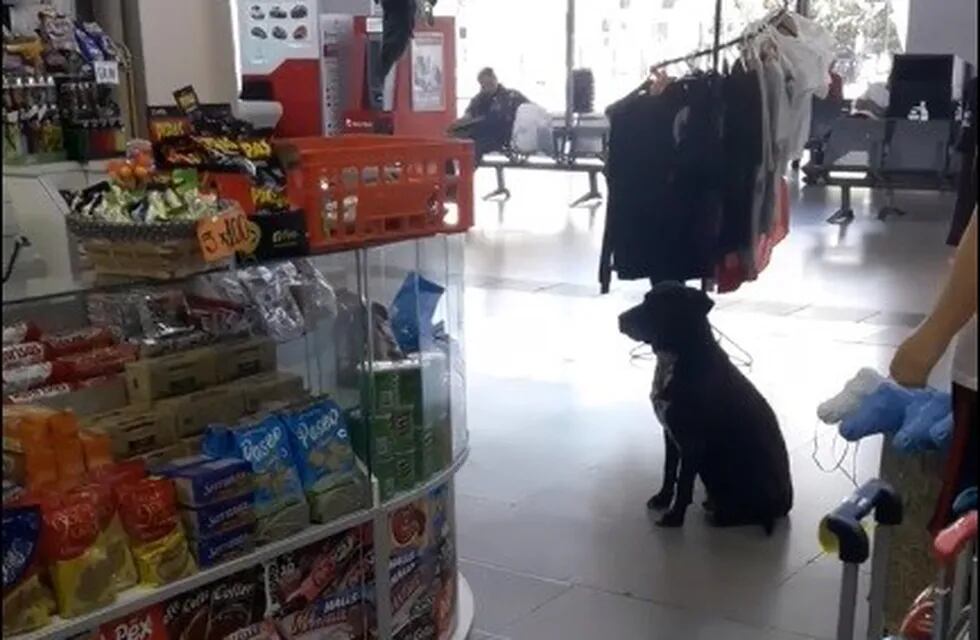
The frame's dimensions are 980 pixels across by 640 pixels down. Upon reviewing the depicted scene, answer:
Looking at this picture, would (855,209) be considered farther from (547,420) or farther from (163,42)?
(163,42)

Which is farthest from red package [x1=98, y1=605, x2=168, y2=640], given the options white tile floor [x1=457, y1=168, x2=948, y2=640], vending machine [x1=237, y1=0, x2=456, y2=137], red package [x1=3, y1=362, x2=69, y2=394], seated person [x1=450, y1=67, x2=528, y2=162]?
seated person [x1=450, y1=67, x2=528, y2=162]

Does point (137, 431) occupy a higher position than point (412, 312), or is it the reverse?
point (412, 312)

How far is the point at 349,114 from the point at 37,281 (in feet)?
14.1

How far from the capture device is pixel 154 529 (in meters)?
2.11

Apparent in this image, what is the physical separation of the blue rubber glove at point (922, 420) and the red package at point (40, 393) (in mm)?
1638

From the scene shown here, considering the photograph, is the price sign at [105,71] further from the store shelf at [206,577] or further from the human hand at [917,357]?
the human hand at [917,357]

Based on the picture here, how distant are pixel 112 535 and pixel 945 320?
1420mm

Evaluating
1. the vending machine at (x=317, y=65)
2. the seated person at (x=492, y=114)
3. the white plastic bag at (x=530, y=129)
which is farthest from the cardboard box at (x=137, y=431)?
the white plastic bag at (x=530, y=129)

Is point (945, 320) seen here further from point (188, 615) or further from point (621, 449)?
point (621, 449)

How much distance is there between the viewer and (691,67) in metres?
4.47

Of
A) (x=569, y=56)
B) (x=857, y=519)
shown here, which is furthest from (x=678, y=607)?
(x=569, y=56)

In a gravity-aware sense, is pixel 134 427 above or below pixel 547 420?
above

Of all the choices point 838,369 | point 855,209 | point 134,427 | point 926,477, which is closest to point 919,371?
point 926,477

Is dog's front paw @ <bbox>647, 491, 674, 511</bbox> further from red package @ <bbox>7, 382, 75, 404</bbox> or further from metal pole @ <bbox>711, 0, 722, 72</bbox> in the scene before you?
red package @ <bbox>7, 382, 75, 404</bbox>
